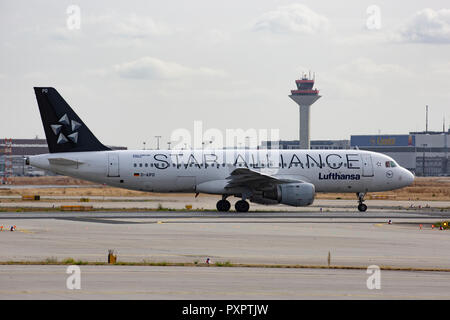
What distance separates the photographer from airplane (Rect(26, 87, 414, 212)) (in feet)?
151

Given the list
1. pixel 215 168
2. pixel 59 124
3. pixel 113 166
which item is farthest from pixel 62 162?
pixel 215 168

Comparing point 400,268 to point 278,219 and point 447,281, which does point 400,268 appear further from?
point 278,219

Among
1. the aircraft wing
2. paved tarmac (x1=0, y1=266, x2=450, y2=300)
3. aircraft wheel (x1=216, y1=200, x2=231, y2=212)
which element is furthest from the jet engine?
paved tarmac (x1=0, y1=266, x2=450, y2=300)

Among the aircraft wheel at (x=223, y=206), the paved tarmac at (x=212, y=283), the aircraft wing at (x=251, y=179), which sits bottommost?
the paved tarmac at (x=212, y=283)

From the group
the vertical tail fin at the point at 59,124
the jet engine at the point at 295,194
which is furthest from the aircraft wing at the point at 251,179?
the vertical tail fin at the point at 59,124

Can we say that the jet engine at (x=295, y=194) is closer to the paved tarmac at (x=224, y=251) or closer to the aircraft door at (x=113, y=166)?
the paved tarmac at (x=224, y=251)

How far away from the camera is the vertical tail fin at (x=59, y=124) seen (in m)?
45.7

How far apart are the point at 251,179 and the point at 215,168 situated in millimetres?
2947

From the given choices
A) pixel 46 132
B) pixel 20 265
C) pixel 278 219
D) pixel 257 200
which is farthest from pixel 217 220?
pixel 20 265

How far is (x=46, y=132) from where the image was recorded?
46.1m

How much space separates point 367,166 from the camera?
50.4 m

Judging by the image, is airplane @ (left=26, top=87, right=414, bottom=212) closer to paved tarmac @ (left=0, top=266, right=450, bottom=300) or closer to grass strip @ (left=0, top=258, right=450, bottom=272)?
grass strip @ (left=0, top=258, right=450, bottom=272)

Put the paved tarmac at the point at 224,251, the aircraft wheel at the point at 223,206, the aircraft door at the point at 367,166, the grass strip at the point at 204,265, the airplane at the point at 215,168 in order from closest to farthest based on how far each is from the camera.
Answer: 1. the paved tarmac at the point at 224,251
2. the grass strip at the point at 204,265
3. the airplane at the point at 215,168
4. the aircraft wheel at the point at 223,206
5. the aircraft door at the point at 367,166
